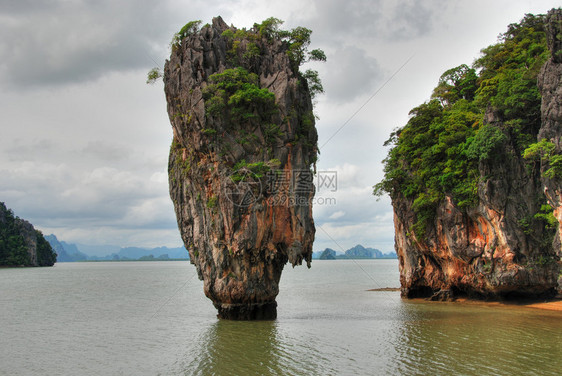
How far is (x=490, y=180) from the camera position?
86.2 ft

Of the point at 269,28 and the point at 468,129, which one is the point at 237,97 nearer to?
the point at 269,28

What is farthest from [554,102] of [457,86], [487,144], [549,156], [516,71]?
[457,86]

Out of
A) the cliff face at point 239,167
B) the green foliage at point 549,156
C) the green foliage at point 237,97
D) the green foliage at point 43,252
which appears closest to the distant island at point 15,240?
the green foliage at point 43,252

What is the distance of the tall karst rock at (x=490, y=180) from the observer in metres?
25.0

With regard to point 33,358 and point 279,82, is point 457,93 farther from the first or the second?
point 33,358

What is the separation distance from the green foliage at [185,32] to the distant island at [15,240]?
89.8 meters

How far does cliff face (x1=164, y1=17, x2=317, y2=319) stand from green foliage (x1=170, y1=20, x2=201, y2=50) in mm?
191

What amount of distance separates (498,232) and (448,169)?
5124 mm

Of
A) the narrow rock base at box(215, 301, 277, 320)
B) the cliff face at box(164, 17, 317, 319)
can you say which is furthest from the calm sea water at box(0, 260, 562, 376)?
the cliff face at box(164, 17, 317, 319)

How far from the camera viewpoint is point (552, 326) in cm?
2070

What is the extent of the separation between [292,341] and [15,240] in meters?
98.1

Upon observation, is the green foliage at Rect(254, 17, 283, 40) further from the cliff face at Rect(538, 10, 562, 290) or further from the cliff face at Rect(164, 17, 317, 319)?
the cliff face at Rect(538, 10, 562, 290)

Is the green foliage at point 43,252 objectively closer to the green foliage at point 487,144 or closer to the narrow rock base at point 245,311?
the narrow rock base at point 245,311

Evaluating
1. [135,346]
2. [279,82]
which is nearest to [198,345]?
[135,346]
